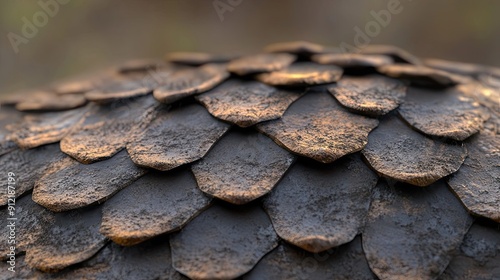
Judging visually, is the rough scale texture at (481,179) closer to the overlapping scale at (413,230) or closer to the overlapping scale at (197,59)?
the overlapping scale at (413,230)

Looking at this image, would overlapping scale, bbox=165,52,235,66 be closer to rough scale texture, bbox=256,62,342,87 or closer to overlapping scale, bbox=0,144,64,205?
rough scale texture, bbox=256,62,342,87

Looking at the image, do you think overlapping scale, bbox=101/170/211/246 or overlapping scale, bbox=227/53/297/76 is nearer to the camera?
overlapping scale, bbox=101/170/211/246

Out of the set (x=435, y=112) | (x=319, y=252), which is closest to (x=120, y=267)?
(x=319, y=252)

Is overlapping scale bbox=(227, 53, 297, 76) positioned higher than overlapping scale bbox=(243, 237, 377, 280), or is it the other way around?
overlapping scale bbox=(227, 53, 297, 76)

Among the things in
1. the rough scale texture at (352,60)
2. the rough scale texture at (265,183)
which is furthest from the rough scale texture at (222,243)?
the rough scale texture at (352,60)

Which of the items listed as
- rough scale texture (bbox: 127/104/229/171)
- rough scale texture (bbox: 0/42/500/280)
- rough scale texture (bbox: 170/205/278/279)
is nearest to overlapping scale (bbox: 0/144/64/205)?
rough scale texture (bbox: 0/42/500/280)

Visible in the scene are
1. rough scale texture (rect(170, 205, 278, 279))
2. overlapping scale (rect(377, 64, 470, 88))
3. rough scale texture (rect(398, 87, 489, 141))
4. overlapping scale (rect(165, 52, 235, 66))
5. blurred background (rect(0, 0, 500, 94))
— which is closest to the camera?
rough scale texture (rect(170, 205, 278, 279))

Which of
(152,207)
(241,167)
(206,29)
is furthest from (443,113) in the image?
(206,29)

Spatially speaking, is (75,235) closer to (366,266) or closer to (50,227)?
(50,227)
